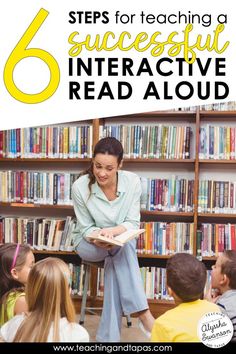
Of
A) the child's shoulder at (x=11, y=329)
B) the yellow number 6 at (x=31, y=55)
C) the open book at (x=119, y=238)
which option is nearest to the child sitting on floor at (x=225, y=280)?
the open book at (x=119, y=238)

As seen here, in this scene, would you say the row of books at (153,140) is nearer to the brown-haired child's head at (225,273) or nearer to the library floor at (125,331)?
the library floor at (125,331)

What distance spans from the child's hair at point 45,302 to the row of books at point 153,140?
1.66 meters

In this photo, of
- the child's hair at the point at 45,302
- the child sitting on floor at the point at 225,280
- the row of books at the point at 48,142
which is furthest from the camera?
the row of books at the point at 48,142

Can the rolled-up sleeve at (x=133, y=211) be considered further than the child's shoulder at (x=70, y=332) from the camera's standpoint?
Yes

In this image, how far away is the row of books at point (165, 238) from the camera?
10.1 ft

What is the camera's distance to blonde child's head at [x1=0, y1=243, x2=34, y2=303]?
1.86 m

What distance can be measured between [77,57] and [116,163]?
0.89m

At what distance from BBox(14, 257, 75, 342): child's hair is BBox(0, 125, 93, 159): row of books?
65.9 inches

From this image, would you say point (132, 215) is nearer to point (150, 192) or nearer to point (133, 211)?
point (133, 211)

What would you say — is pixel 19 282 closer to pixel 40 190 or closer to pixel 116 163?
pixel 116 163

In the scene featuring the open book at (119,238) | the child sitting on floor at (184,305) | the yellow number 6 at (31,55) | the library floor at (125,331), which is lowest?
the library floor at (125,331)

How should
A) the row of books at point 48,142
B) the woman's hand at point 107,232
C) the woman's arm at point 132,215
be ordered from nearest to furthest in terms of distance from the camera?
the woman's hand at point 107,232, the woman's arm at point 132,215, the row of books at point 48,142

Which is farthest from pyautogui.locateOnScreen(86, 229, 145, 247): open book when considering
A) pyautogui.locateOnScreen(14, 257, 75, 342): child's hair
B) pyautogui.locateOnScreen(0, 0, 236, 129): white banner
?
pyautogui.locateOnScreen(0, 0, 236, 129): white banner

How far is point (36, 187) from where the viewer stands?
320 centimetres
